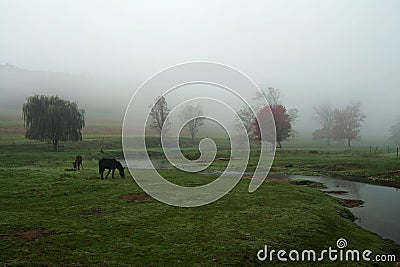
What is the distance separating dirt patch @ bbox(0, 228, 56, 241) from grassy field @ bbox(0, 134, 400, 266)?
A: 0.03 m

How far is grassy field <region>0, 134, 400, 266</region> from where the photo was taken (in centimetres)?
986

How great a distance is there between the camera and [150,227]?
42.6 feet

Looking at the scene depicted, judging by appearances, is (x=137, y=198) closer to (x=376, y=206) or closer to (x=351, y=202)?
(x=351, y=202)

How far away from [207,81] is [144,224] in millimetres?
7571

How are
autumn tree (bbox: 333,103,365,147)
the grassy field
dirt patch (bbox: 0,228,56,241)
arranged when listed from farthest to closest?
1. autumn tree (bbox: 333,103,365,147)
2. dirt patch (bbox: 0,228,56,241)
3. the grassy field

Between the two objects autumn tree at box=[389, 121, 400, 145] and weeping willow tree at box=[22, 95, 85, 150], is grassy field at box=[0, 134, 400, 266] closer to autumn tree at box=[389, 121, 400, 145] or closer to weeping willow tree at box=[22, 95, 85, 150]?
weeping willow tree at box=[22, 95, 85, 150]

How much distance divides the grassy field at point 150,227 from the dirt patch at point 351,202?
1268mm

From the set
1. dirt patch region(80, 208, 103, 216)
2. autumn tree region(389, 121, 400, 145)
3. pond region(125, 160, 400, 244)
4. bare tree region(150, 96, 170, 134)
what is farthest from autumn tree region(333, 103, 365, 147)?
dirt patch region(80, 208, 103, 216)

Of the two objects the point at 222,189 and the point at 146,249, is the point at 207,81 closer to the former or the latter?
the point at 146,249

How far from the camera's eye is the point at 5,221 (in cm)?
1282

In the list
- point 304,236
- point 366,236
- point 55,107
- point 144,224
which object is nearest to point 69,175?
point 144,224

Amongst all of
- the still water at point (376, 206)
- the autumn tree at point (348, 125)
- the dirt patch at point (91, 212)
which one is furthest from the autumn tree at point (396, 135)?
the dirt patch at point (91, 212)

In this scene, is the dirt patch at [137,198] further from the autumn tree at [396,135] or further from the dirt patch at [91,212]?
the autumn tree at [396,135]

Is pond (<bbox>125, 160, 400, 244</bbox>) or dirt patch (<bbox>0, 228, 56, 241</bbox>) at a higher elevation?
dirt patch (<bbox>0, 228, 56, 241</bbox>)
